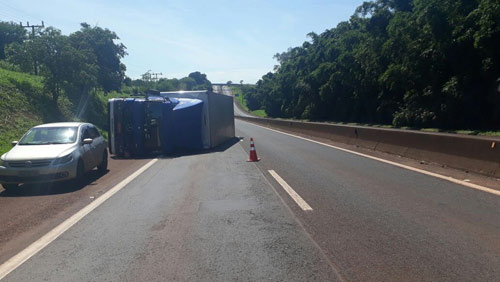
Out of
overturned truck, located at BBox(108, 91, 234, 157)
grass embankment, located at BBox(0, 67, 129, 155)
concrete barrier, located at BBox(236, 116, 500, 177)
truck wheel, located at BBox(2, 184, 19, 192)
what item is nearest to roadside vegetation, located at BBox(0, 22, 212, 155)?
grass embankment, located at BBox(0, 67, 129, 155)

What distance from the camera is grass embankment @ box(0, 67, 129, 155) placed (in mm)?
21219

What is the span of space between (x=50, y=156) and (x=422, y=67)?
98.3ft

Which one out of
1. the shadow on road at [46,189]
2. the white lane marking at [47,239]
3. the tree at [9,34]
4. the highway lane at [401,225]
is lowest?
the shadow on road at [46,189]

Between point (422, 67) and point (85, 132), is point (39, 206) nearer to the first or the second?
point (85, 132)

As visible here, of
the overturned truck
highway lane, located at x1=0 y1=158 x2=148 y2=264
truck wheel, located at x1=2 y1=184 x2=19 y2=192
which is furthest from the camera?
the overturned truck

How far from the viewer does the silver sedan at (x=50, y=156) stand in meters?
10.1

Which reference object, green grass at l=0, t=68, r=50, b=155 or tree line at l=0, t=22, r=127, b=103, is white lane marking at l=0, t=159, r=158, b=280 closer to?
green grass at l=0, t=68, r=50, b=155

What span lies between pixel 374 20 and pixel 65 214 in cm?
4394

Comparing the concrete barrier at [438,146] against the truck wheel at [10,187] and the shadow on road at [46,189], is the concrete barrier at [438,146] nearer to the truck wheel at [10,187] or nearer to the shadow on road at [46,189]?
the shadow on road at [46,189]

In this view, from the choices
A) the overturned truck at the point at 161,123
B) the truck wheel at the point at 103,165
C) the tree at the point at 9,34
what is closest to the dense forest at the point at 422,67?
the overturned truck at the point at 161,123

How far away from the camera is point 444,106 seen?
31172mm

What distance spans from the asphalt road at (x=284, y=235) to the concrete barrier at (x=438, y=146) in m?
1.36

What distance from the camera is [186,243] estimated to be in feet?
19.0

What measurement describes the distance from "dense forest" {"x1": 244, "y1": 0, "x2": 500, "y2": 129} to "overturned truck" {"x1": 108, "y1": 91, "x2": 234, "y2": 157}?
18.1 m
